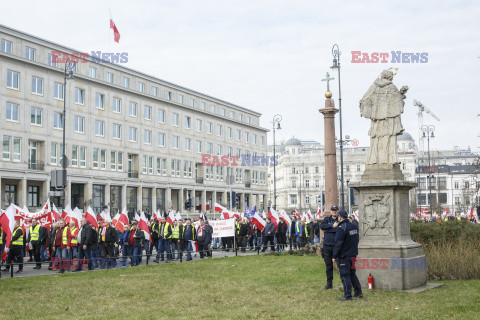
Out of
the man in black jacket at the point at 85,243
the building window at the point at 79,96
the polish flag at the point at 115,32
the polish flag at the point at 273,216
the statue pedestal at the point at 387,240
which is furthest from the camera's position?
the building window at the point at 79,96

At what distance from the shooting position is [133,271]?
19234mm

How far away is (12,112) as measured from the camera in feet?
175

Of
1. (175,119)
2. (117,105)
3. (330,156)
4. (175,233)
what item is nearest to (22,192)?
(117,105)

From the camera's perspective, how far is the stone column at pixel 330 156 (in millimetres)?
22250

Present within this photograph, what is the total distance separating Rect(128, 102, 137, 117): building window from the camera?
67.9 meters

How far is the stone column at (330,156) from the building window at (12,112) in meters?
38.2

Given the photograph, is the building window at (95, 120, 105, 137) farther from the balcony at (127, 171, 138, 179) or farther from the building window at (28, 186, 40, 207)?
the building window at (28, 186, 40, 207)

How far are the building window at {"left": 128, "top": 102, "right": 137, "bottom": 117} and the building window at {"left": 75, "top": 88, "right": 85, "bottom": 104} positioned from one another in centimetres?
765

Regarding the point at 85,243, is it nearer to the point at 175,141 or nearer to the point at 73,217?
the point at 73,217

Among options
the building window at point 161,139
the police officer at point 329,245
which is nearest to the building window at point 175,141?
the building window at point 161,139

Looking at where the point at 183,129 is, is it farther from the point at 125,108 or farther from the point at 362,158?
the point at 362,158

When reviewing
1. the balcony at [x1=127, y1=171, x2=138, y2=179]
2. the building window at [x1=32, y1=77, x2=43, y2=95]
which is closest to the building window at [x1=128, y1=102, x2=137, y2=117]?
the balcony at [x1=127, y1=171, x2=138, y2=179]

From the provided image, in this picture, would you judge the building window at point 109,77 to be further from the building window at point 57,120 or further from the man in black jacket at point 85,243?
the man in black jacket at point 85,243

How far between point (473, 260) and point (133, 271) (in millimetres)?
10307
